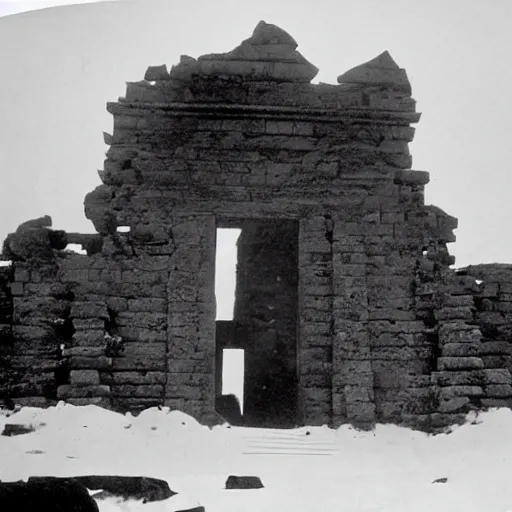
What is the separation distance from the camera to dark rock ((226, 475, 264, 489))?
7.70m

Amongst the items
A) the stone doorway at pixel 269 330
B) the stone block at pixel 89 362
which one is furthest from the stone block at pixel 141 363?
the stone doorway at pixel 269 330

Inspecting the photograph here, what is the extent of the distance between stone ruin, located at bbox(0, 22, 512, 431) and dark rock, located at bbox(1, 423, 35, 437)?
1.43 ft

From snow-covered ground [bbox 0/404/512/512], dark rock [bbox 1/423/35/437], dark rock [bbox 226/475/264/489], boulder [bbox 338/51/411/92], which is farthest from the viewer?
boulder [bbox 338/51/411/92]

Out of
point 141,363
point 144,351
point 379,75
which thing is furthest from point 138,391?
point 379,75

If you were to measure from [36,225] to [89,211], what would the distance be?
581 millimetres

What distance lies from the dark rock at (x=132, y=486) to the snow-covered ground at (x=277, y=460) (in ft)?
0.37

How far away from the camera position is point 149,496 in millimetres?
7312

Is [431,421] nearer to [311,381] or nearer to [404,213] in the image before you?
[311,381]

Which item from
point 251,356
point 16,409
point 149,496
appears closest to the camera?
point 149,496

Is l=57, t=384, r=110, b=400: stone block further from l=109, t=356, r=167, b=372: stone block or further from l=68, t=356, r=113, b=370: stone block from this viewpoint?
l=109, t=356, r=167, b=372: stone block

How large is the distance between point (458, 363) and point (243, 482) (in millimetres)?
2955

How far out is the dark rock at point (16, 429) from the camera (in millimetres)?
8781

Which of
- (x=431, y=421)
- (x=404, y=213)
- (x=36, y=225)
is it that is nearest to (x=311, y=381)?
(x=431, y=421)

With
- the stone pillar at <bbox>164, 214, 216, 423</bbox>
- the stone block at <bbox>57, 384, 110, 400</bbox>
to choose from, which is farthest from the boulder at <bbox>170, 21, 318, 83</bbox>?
the stone block at <bbox>57, 384, 110, 400</bbox>
